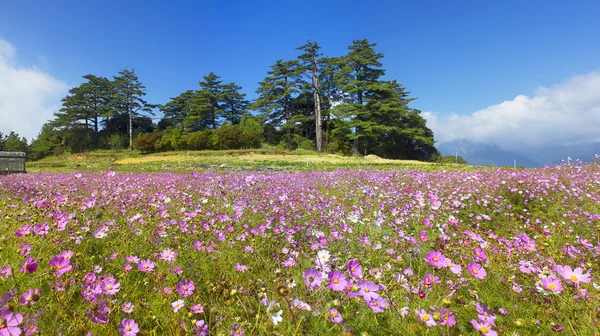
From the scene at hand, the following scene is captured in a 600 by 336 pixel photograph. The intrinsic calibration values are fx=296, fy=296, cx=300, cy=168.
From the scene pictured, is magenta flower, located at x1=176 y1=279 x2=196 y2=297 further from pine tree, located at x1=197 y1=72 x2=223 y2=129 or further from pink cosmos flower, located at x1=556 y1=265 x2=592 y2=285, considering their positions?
pine tree, located at x1=197 y1=72 x2=223 y2=129

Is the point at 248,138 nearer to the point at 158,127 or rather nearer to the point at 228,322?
the point at 158,127

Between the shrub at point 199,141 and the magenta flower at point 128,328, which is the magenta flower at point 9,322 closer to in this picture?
the magenta flower at point 128,328

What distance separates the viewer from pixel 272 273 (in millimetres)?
1713

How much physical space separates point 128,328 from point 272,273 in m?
0.77

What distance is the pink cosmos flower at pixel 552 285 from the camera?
114 centimetres

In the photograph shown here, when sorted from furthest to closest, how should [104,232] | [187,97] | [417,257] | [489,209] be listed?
[187,97], [489,209], [417,257], [104,232]

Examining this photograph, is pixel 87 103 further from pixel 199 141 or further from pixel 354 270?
pixel 354 270

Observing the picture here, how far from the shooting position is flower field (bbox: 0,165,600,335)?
112cm

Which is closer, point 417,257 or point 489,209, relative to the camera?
point 417,257

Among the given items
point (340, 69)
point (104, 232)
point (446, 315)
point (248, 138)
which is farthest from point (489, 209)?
point (340, 69)

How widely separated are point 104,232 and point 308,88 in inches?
1342

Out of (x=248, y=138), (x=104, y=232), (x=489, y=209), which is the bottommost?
(x=489, y=209)

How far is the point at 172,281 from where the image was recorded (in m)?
1.65

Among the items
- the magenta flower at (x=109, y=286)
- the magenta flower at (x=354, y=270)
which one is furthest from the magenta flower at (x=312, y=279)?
the magenta flower at (x=109, y=286)
